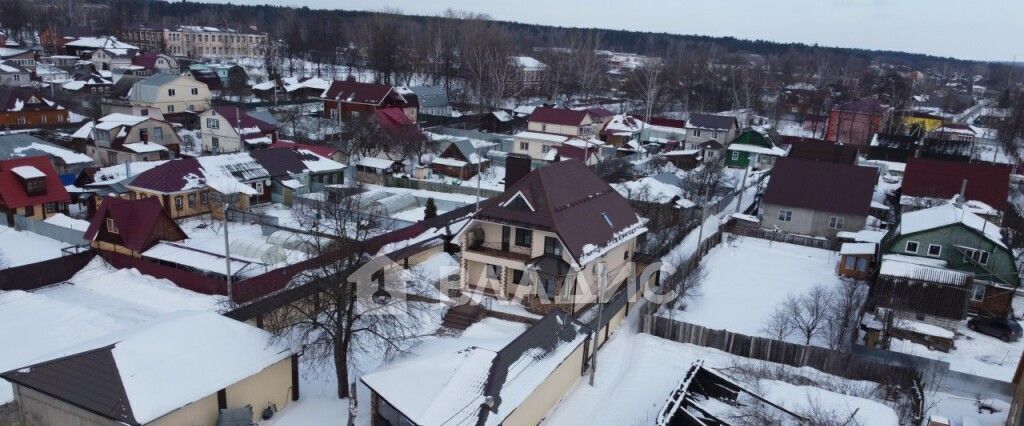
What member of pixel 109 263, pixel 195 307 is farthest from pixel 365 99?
pixel 195 307

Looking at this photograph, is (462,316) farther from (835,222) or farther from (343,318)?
(835,222)

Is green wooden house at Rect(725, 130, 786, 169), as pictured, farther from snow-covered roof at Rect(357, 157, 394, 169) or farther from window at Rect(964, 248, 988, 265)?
snow-covered roof at Rect(357, 157, 394, 169)

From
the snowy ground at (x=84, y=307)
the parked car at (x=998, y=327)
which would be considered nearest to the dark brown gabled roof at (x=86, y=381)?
the snowy ground at (x=84, y=307)

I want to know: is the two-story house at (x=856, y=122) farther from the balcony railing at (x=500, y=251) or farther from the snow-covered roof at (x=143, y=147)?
the snow-covered roof at (x=143, y=147)

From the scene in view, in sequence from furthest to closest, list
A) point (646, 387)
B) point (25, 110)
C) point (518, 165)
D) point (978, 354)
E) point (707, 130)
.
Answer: point (707, 130)
point (25, 110)
point (518, 165)
point (978, 354)
point (646, 387)

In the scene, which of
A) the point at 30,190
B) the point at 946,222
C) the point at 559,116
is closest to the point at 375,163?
the point at 559,116

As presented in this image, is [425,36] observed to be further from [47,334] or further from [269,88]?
[47,334]
